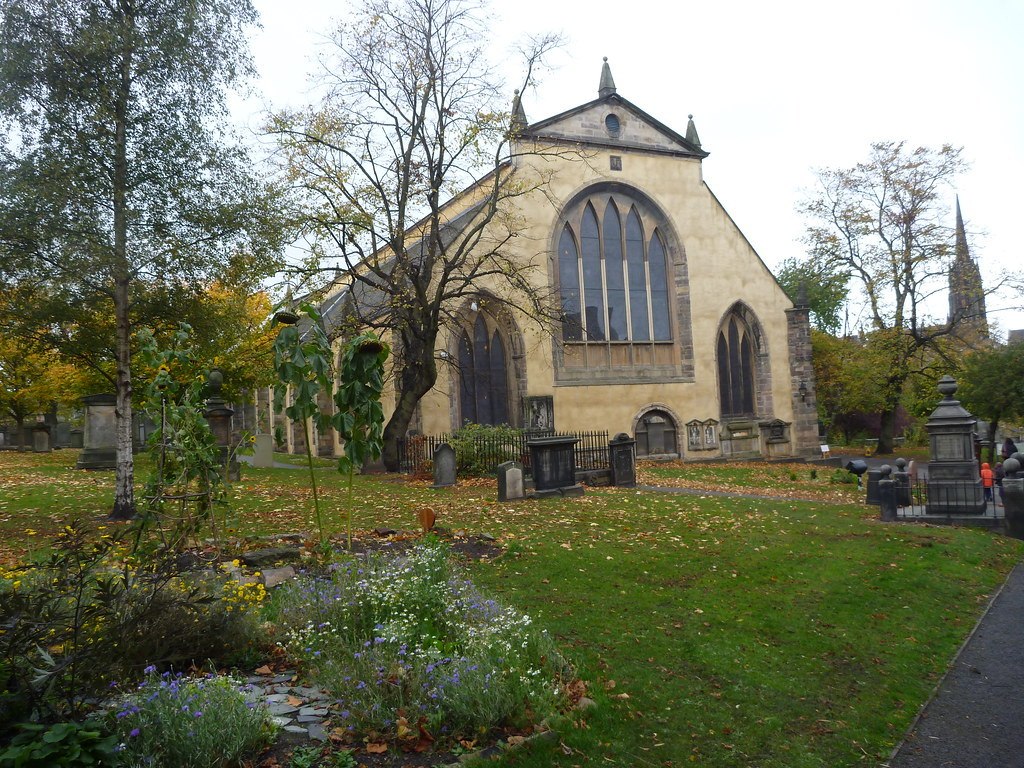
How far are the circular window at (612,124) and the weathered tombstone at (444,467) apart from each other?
1628 centimetres

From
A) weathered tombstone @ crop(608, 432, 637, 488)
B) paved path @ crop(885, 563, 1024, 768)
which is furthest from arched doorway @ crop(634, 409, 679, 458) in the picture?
paved path @ crop(885, 563, 1024, 768)

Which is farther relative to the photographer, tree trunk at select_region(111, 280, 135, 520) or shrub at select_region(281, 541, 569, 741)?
tree trunk at select_region(111, 280, 135, 520)

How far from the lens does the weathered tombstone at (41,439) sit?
3019cm

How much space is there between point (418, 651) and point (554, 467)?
1068cm

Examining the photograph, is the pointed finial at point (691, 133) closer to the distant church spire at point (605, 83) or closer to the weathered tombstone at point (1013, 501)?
the distant church spire at point (605, 83)

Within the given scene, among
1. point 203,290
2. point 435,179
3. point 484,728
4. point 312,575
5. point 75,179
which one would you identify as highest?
point 435,179

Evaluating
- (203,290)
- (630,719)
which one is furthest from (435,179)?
(630,719)

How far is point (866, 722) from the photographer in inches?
214

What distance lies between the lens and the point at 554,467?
50.6ft

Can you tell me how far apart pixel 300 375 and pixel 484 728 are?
3863mm

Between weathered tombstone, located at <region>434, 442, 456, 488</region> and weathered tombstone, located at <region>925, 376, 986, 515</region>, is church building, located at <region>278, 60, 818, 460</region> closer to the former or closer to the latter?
weathered tombstone, located at <region>434, 442, 456, 488</region>

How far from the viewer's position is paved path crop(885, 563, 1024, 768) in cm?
502

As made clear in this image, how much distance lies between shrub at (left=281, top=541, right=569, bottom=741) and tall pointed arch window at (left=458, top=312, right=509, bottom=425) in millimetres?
18158

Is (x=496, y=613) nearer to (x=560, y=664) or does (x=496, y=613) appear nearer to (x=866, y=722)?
(x=560, y=664)
